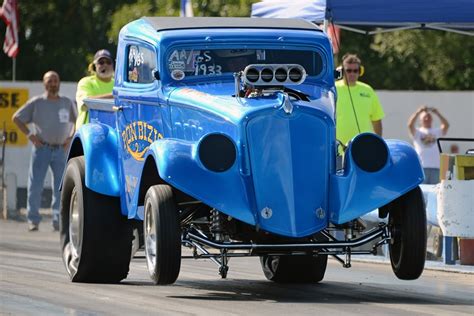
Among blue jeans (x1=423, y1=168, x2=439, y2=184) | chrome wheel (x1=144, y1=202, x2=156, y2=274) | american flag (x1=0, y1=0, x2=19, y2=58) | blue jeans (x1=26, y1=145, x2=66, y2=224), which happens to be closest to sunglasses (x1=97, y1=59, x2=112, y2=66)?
blue jeans (x1=26, y1=145, x2=66, y2=224)

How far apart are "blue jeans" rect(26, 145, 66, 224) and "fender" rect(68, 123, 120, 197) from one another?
709 cm

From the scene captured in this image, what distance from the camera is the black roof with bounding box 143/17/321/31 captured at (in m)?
11.9

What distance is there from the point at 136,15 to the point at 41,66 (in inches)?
184

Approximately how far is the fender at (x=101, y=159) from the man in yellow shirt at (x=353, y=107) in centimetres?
404

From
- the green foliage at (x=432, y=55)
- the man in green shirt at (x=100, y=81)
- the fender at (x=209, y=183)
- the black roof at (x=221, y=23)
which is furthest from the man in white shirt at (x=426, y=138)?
the green foliage at (x=432, y=55)

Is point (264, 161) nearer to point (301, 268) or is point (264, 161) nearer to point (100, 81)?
point (301, 268)

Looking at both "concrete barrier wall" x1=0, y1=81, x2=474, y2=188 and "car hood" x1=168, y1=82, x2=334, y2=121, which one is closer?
"car hood" x1=168, y1=82, x2=334, y2=121

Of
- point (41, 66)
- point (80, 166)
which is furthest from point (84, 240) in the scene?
point (41, 66)

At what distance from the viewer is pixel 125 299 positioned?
10430mm

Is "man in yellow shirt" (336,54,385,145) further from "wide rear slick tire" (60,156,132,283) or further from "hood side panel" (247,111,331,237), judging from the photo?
"hood side panel" (247,111,331,237)

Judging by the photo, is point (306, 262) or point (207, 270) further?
point (207, 270)

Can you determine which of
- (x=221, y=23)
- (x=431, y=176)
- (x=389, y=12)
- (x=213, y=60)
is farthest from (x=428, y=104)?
(x=213, y=60)

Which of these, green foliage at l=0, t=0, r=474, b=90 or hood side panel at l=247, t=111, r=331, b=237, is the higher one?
hood side panel at l=247, t=111, r=331, b=237

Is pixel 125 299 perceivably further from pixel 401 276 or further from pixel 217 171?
pixel 401 276
